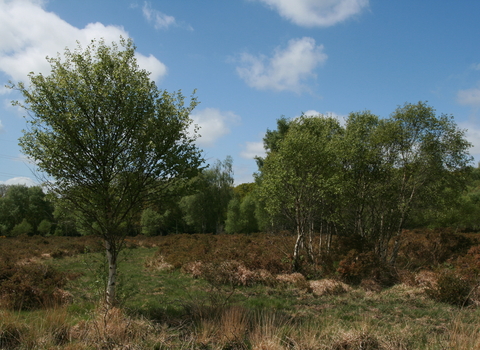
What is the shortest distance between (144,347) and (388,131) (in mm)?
15371

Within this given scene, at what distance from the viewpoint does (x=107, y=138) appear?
7.69 meters

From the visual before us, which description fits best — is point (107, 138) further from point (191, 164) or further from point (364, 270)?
point (364, 270)

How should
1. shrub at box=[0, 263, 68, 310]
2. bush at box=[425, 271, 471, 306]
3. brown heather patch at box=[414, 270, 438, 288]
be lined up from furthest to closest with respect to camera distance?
brown heather patch at box=[414, 270, 438, 288] < bush at box=[425, 271, 471, 306] < shrub at box=[0, 263, 68, 310]

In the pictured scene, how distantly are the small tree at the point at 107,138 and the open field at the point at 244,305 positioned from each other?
1.01 m

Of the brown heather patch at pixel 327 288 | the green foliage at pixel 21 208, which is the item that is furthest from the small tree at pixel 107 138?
the green foliage at pixel 21 208

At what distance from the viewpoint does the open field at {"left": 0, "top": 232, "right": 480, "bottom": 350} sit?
233 inches

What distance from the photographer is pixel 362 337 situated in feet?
19.8

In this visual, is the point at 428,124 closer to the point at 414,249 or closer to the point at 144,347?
the point at 414,249

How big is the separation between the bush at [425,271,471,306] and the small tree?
918 cm

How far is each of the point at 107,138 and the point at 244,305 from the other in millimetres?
6302

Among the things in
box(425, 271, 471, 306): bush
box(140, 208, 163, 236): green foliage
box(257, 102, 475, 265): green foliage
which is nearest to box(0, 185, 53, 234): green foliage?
box(140, 208, 163, 236): green foliage

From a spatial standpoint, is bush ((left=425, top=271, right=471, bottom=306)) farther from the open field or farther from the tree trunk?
the tree trunk

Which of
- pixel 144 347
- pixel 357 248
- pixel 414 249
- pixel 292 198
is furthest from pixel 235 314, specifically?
pixel 414 249

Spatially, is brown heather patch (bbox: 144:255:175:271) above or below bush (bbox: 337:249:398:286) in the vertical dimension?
below
